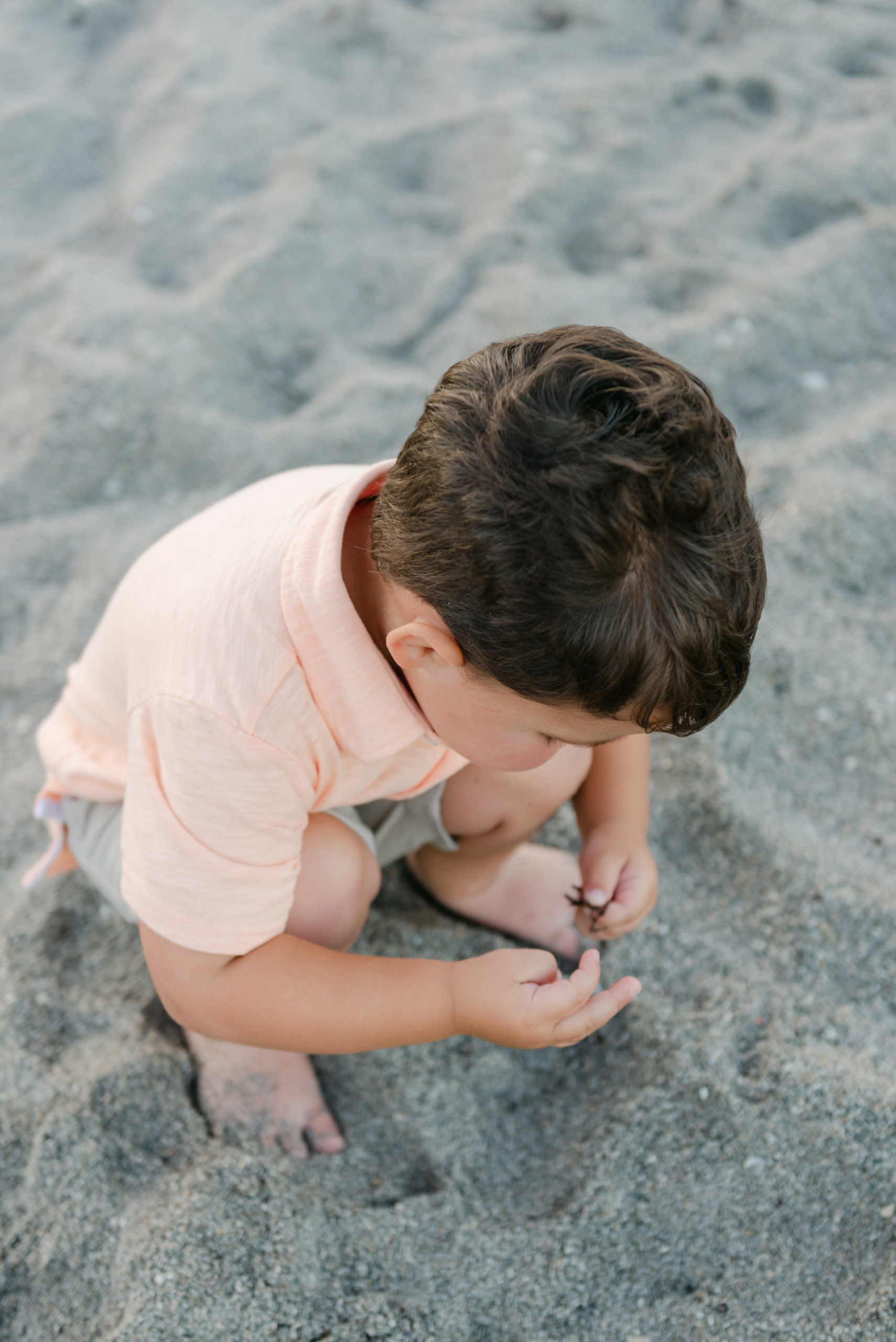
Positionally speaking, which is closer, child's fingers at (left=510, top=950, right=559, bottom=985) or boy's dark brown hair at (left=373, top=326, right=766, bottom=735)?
boy's dark brown hair at (left=373, top=326, right=766, bottom=735)

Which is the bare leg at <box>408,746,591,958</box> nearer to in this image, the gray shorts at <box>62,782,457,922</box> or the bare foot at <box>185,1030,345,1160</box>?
the gray shorts at <box>62,782,457,922</box>

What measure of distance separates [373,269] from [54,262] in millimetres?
676

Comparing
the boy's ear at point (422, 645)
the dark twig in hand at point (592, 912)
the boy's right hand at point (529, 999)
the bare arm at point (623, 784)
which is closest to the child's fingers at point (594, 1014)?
the boy's right hand at point (529, 999)

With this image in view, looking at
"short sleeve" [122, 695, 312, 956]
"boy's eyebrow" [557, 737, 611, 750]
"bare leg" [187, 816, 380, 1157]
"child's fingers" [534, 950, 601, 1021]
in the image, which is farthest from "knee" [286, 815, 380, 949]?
"boy's eyebrow" [557, 737, 611, 750]

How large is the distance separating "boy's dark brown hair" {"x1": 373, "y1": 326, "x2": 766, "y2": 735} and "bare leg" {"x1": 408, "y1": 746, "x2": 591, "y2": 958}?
45cm

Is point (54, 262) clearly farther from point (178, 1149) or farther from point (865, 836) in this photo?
point (865, 836)

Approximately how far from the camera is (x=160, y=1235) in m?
0.99

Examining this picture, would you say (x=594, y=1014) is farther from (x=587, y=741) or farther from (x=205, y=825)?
(x=205, y=825)

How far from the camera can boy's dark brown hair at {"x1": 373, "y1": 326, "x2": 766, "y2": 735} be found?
68cm

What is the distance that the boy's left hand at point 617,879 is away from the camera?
1137 millimetres

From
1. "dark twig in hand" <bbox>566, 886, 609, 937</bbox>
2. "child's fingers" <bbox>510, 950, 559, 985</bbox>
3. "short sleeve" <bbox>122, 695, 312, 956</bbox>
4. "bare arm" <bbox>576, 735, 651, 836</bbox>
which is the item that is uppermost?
"short sleeve" <bbox>122, 695, 312, 956</bbox>

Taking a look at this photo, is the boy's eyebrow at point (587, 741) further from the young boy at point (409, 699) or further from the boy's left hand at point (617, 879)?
the boy's left hand at point (617, 879)

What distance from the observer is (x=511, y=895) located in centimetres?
131

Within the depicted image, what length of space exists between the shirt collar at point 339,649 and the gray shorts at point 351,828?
23 centimetres
